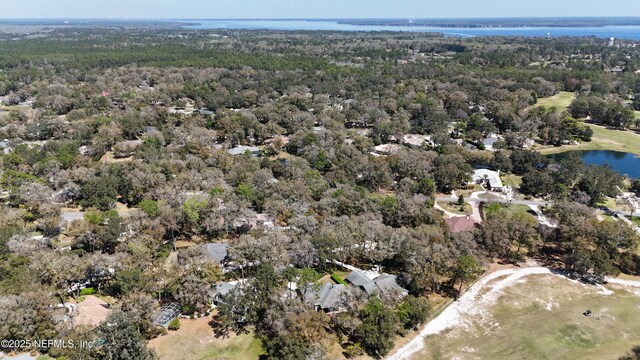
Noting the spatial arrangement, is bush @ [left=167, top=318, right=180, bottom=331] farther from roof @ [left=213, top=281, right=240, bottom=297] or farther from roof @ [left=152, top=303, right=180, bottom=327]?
roof @ [left=213, top=281, right=240, bottom=297]

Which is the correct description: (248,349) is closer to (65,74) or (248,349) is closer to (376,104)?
(376,104)

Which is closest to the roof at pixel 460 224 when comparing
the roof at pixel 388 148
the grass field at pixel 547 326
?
the grass field at pixel 547 326

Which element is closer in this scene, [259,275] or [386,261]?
[259,275]

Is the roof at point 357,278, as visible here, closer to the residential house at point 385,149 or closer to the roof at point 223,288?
the roof at point 223,288

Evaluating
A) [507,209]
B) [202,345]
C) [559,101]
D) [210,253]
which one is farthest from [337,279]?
[559,101]

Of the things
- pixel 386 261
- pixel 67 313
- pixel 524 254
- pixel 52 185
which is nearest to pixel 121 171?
pixel 52 185

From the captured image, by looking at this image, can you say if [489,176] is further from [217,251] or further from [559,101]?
[559,101]

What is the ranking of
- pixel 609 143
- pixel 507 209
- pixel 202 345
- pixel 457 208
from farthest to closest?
pixel 609 143 < pixel 457 208 < pixel 507 209 < pixel 202 345
